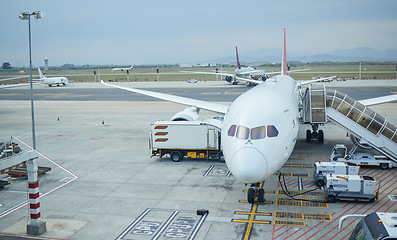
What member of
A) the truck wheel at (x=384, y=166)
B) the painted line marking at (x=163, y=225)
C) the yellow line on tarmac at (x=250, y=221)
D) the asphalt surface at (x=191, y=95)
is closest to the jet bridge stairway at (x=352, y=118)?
the truck wheel at (x=384, y=166)

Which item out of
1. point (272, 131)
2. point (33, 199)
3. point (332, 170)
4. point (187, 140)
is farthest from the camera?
point (187, 140)

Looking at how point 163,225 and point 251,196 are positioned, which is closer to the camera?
point 163,225

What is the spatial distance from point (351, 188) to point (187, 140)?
37.6 ft

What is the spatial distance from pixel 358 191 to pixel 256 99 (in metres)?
6.75

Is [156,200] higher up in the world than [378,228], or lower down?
lower down

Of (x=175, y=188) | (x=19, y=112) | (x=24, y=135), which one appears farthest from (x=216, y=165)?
(x=19, y=112)

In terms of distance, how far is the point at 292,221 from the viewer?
626 inches

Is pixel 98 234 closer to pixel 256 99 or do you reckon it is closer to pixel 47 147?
pixel 256 99

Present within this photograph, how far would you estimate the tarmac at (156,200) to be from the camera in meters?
15.2

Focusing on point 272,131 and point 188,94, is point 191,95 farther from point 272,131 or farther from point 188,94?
point 272,131

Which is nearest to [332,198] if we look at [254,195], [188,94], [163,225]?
[254,195]

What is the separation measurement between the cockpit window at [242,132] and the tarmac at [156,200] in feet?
12.5

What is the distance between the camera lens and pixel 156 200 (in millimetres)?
18656

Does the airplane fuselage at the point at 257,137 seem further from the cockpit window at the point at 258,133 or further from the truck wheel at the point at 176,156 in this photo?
the truck wheel at the point at 176,156
